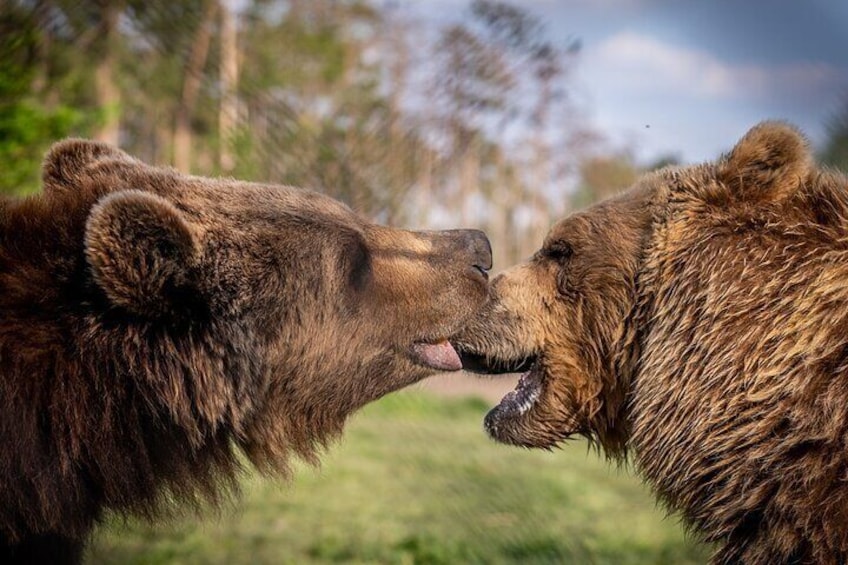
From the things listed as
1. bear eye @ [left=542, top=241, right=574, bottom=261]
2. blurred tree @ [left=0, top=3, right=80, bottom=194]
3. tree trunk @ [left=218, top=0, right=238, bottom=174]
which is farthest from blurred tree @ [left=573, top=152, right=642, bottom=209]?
blurred tree @ [left=0, top=3, right=80, bottom=194]

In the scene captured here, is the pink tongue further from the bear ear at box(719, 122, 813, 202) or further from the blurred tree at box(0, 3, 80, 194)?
the blurred tree at box(0, 3, 80, 194)

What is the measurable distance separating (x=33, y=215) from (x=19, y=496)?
2.94 ft

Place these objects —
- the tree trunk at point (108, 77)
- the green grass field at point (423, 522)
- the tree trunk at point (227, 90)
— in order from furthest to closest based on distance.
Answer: the green grass field at point (423, 522), the tree trunk at point (227, 90), the tree trunk at point (108, 77)

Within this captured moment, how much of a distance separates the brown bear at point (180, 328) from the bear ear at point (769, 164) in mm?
1013

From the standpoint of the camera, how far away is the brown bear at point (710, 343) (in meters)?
3.02

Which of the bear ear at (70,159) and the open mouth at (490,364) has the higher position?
the bear ear at (70,159)

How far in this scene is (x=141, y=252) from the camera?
291cm

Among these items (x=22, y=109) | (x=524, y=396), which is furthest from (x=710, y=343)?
(x=22, y=109)

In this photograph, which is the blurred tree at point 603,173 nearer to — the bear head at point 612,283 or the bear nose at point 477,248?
the bear head at point 612,283

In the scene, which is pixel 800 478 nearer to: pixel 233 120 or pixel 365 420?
pixel 233 120

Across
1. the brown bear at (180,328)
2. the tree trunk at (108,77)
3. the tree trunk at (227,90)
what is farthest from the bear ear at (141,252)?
the tree trunk at (227,90)

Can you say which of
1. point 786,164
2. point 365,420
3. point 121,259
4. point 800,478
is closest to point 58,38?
point 121,259

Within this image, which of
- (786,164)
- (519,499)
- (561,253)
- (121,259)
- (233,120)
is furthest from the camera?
(519,499)

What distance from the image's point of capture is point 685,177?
3768 millimetres
